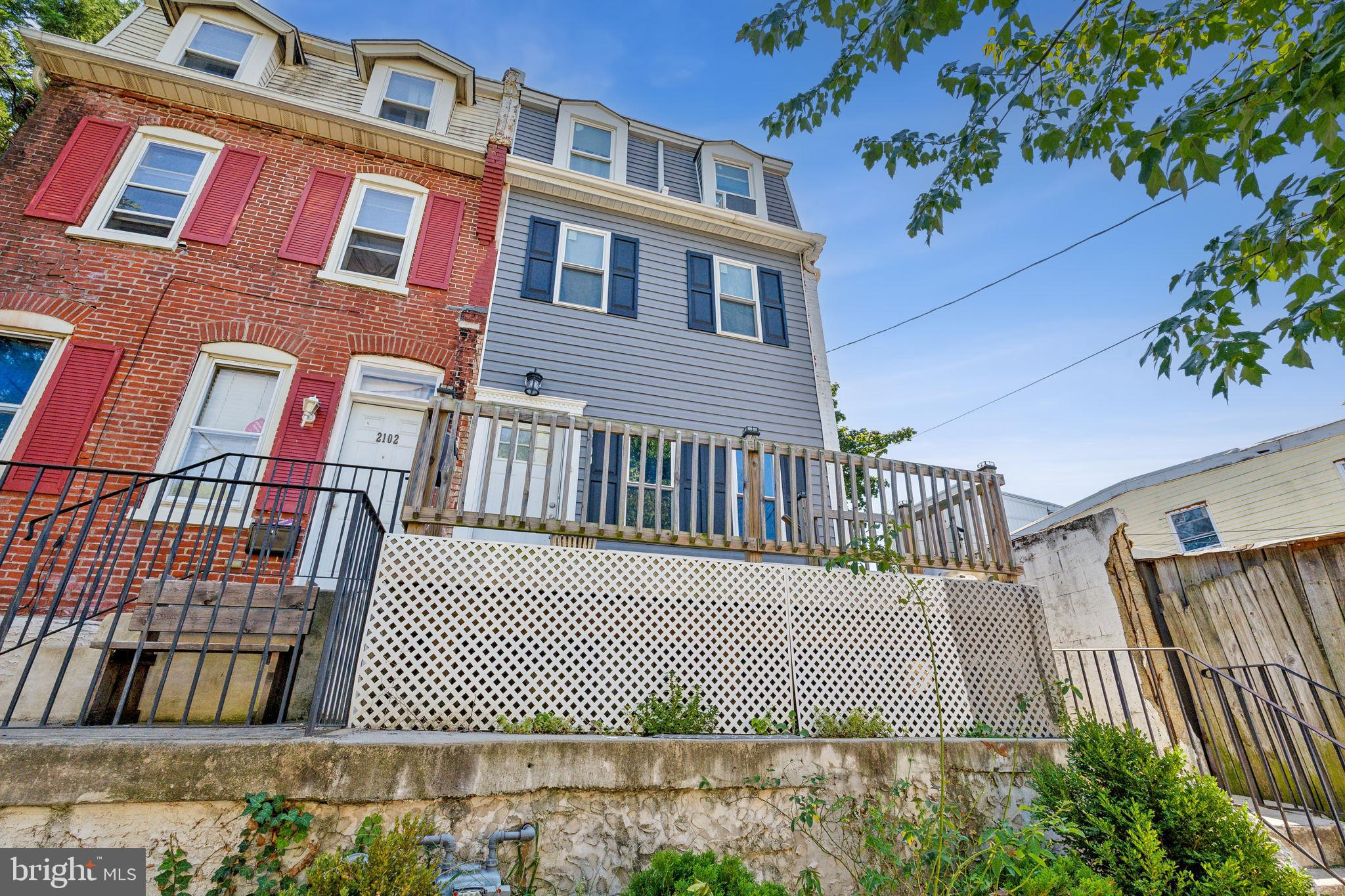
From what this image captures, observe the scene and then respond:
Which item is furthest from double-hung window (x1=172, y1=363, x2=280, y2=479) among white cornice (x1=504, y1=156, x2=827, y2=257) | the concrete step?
the concrete step

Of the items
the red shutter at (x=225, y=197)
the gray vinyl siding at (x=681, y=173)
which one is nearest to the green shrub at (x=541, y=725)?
the red shutter at (x=225, y=197)

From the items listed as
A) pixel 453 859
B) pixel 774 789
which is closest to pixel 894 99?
pixel 774 789

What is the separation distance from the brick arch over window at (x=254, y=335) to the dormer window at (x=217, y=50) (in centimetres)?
406

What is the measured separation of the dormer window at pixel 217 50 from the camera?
8.09 m

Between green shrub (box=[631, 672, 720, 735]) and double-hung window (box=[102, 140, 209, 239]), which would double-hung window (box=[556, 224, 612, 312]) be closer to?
double-hung window (box=[102, 140, 209, 239])

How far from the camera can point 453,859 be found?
2.58 meters

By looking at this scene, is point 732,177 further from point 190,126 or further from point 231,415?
point 231,415

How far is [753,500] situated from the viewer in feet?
16.1

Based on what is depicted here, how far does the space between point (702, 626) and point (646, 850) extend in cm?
152

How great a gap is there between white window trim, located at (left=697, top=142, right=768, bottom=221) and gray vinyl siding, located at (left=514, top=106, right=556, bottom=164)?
2.57 m

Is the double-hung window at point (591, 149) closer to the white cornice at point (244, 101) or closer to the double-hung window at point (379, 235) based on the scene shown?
the white cornice at point (244, 101)

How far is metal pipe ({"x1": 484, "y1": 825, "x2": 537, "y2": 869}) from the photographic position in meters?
2.61

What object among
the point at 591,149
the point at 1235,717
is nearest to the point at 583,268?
the point at 591,149

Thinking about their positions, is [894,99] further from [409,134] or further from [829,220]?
[409,134]
